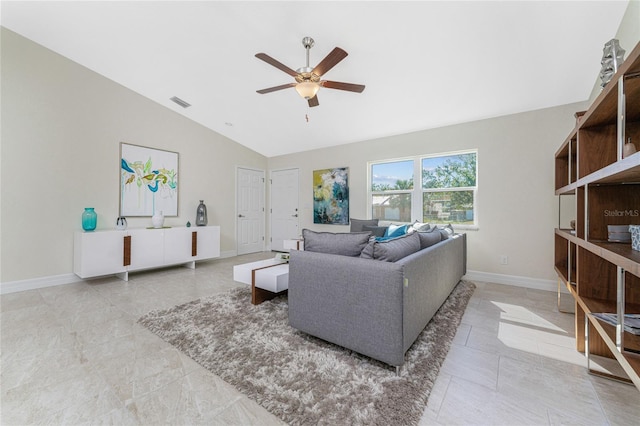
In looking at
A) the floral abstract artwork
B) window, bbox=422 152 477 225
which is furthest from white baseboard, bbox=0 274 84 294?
window, bbox=422 152 477 225

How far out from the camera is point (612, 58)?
1.47m

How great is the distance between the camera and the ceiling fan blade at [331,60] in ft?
6.79

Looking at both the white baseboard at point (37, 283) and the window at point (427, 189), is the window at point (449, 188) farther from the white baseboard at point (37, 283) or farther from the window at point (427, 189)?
the white baseboard at point (37, 283)

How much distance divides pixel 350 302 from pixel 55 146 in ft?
14.4

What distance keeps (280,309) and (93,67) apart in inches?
170

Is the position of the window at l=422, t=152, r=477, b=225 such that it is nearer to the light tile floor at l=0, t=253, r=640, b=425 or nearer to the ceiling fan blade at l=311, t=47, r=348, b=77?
the light tile floor at l=0, t=253, r=640, b=425

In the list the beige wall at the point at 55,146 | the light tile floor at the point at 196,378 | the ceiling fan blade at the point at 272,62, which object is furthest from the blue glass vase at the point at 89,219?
the ceiling fan blade at the point at 272,62

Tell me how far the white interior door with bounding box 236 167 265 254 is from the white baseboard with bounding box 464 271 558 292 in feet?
14.3

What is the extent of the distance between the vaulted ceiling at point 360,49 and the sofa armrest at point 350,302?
223cm

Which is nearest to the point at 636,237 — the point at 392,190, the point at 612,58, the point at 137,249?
the point at 612,58

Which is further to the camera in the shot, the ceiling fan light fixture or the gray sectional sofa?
the ceiling fan light fixture

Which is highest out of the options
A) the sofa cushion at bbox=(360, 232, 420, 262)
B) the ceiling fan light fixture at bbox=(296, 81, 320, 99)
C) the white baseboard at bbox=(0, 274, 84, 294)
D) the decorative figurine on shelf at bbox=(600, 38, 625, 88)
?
the ceiling fan light fixture at bbox=(296, 81, 320, 99)

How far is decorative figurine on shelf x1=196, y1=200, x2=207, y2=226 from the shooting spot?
15.6 feet

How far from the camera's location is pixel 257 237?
19.9 ft
